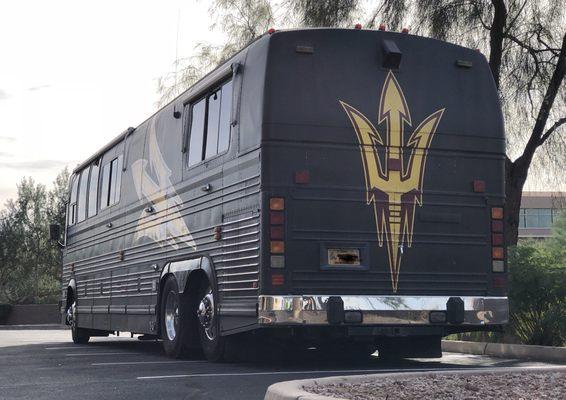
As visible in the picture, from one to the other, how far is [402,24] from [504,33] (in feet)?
7.31

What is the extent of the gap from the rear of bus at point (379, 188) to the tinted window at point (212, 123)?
61.2 inches

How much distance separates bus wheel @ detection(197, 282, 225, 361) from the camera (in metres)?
11.9

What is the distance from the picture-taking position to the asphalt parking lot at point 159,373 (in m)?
9.03

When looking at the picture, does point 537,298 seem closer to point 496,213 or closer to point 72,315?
point 496,213

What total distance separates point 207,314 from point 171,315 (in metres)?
1.55

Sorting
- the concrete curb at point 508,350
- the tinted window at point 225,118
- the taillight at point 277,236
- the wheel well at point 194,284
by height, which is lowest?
the concrete curb at point 508,350

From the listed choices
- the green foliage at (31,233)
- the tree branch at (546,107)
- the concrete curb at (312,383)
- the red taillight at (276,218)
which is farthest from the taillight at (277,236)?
the green foliage at (31,233)

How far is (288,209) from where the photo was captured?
10.7 m

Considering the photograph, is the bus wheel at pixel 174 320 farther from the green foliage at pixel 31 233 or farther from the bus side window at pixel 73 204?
the green foliage at pixel 31 233

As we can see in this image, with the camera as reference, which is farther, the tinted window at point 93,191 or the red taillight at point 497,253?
the tinted window at point 93,191

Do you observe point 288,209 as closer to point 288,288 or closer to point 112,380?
point 288,288

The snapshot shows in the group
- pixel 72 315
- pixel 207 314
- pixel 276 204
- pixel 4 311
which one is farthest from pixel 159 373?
pixel 4 311

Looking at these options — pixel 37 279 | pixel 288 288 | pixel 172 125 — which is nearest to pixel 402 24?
pixel 172 125

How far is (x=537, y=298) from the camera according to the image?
14531mm
